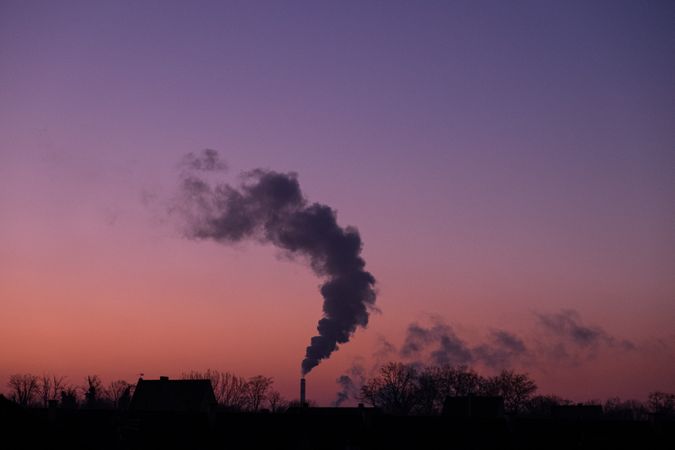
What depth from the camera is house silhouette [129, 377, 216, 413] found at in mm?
102062

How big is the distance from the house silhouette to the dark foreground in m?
40.2

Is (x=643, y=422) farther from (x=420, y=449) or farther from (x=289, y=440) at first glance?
(x=289, y=440)

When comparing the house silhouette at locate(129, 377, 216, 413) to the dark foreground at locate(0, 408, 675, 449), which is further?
the house silhouette at locate(129, 377, 216, 413)

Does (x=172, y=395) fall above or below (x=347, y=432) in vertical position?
above

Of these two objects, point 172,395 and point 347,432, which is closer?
point 347,432

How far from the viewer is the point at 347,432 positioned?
59.0 m

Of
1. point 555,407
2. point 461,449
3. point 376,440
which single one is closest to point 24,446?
point 376,440

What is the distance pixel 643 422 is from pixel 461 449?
1339cm

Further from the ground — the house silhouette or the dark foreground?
the house silhouette

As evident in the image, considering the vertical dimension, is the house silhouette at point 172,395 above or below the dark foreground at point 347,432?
above

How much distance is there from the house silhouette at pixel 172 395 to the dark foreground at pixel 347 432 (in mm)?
40237

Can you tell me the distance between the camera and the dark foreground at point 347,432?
5847cm

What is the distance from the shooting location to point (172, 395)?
340ft

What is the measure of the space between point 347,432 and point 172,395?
1950 inches
